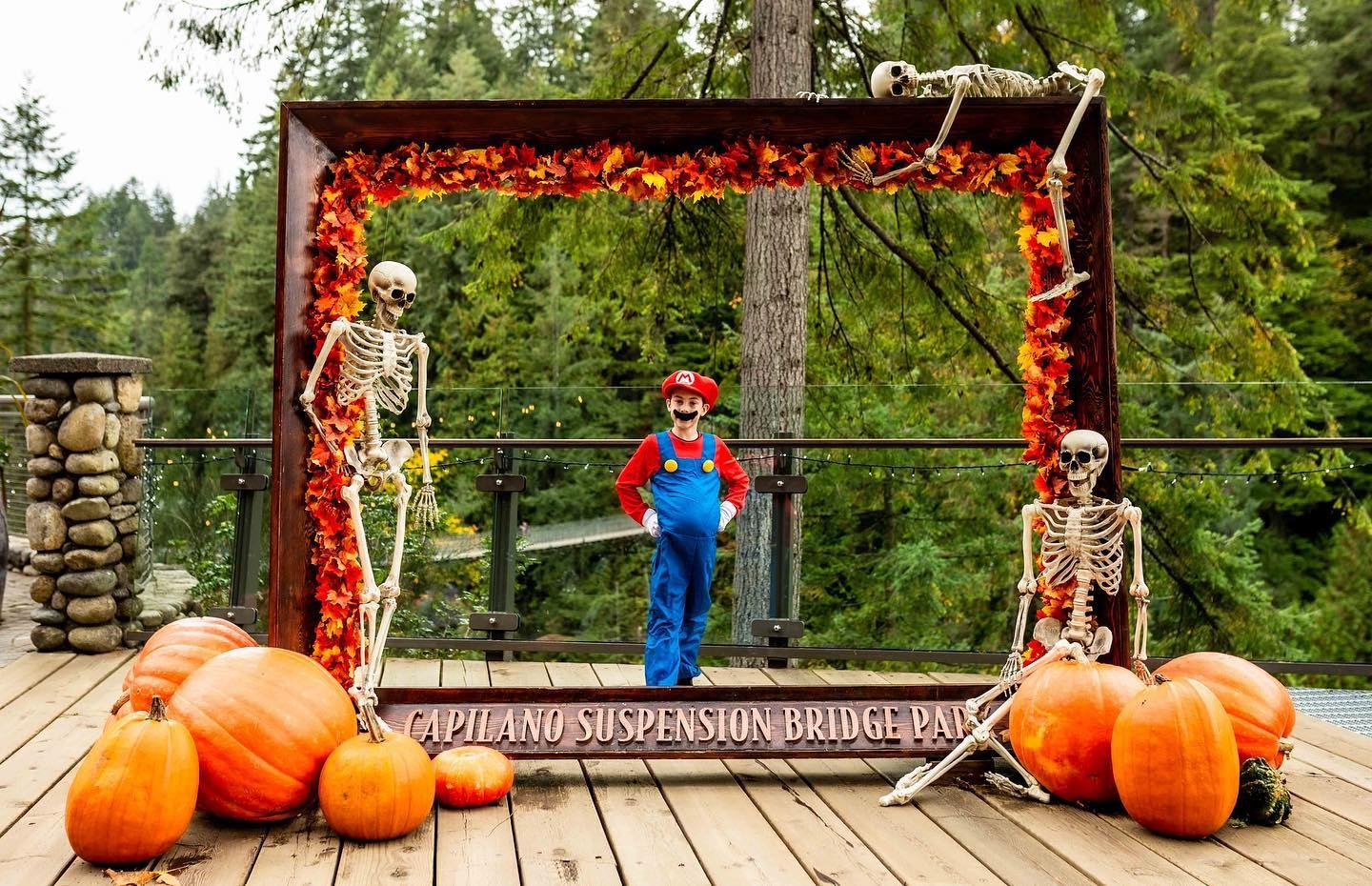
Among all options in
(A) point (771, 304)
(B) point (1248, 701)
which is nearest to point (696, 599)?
(B) point (1248, 701)

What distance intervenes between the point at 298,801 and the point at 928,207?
20.6 feet

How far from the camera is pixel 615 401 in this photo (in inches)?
339

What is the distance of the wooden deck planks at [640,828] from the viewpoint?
303 cm

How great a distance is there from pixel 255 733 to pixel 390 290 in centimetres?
A: 158

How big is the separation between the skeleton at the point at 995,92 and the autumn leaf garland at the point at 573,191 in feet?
0.29

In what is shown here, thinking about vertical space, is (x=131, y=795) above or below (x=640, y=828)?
above

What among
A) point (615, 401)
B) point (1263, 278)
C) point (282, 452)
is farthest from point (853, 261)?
point (282, 452)

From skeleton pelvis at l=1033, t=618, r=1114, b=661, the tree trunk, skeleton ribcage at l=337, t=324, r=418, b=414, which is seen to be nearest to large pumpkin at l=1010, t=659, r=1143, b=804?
skeleton pelvis at l=1033, t=618, r=1114, b=661

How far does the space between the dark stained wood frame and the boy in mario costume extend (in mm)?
1043

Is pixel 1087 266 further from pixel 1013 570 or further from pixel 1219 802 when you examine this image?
pixel 1013 570

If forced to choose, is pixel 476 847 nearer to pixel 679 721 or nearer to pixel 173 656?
pixel 679 721

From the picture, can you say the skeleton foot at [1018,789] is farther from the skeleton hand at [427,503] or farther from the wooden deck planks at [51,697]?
the wooden deck planks at [51,697]

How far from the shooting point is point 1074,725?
3.67 metres

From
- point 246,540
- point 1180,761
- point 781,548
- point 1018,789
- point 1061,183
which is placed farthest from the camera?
point 246,540
